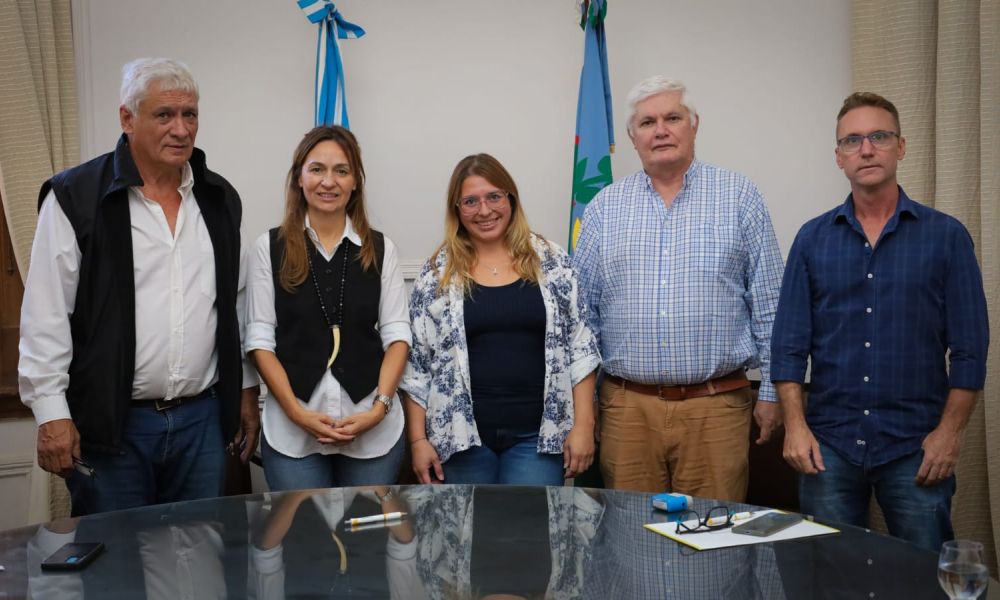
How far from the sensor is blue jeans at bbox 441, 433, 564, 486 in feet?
8.97

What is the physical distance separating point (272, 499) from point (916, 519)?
152 centimetres

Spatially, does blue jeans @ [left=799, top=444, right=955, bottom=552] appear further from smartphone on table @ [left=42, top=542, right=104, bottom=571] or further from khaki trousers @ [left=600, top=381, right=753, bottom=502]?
smartphone on table @ [left=42, top=542, right=104, bottom=571]

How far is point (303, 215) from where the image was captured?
284 cm

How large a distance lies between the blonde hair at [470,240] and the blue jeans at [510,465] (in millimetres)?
457

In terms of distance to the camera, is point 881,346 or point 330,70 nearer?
point 881,346

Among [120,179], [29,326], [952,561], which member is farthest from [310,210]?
[952,561]

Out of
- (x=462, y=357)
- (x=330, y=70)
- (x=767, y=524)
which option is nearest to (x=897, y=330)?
(x=767, y=524)

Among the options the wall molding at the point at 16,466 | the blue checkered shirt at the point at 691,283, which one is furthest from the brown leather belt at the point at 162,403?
the wall molding at the point at 16,466

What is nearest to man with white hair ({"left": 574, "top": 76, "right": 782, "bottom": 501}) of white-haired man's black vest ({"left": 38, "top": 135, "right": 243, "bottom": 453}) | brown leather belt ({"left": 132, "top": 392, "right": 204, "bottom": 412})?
brown leather belt ({"left": 132, "top": 392, "right": 204, "bottom": 412})

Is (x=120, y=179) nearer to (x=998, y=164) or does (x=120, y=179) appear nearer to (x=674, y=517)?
(x=674, y=517)

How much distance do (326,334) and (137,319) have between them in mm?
486

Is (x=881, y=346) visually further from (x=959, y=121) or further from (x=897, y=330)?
(x=959, y=121)

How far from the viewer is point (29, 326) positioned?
2443mm

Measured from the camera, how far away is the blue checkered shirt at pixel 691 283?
287 centimetres
